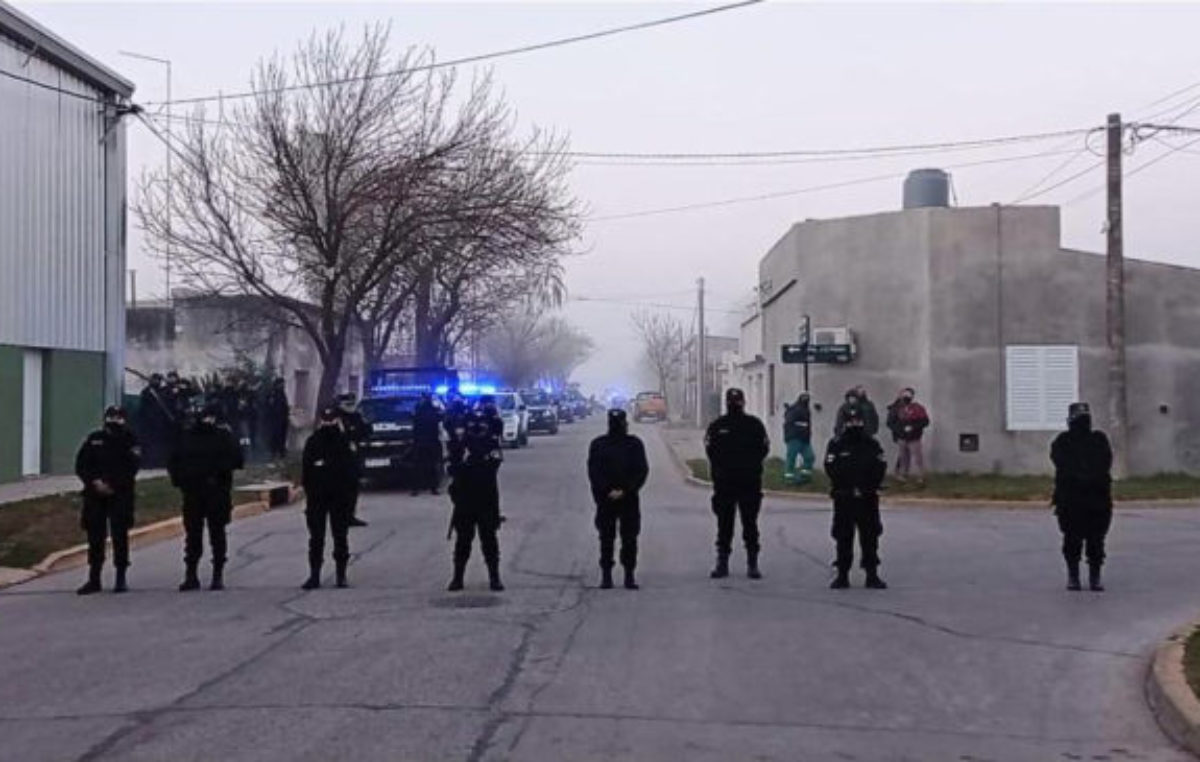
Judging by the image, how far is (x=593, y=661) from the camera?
33.2 feet

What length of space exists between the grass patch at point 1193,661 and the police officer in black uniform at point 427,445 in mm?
16975

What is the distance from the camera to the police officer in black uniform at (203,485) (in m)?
14.2

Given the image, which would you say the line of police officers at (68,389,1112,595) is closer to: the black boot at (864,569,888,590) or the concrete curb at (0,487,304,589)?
the black boot at (864,569,888,590)

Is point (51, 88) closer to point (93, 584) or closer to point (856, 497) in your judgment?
point (93, 584)

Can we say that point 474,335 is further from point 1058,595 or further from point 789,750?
point 789,750

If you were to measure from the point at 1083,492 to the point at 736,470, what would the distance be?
10.7 feet

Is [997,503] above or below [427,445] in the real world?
below

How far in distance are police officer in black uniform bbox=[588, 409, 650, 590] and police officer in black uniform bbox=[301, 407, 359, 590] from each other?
2.47 metres

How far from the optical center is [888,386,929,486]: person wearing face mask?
83.1 feet

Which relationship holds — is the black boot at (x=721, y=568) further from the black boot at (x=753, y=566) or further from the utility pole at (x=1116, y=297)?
the utility pole at (x=1116, y=297)

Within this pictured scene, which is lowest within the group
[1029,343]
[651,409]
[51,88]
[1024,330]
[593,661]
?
[593,661]

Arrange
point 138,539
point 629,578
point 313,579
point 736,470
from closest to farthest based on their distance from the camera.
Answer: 1. point 629,578
2. point 313,579
3. point 736,470
4. point 138,539

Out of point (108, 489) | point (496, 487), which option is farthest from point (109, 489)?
point (496, 487)

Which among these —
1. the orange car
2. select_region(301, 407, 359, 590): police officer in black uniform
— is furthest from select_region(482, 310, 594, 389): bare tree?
select_region(301, 407, 359, 590): police officer in black uniform
